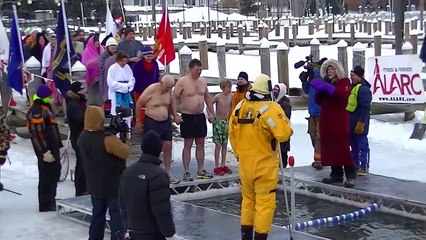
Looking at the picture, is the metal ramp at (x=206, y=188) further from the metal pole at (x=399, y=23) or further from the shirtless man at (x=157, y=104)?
the metal pole at (x=399, y=23)

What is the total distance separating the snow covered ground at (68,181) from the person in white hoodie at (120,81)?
58.6 inches

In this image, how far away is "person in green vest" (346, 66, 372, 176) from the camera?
32.3ft

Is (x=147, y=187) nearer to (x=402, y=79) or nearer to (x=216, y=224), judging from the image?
(x=216, y=224)

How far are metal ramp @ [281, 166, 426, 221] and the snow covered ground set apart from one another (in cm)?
119

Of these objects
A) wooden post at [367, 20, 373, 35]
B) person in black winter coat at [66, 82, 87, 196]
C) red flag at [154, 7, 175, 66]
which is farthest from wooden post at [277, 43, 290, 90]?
wooden post at [367, 20, 373, 35]

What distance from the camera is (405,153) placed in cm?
1274

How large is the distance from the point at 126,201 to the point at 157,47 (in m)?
7.50

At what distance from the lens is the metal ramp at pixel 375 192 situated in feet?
29.3

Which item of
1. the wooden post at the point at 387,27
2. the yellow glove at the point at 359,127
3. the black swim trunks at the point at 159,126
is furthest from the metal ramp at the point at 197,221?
the wooden post at the point at 387,27

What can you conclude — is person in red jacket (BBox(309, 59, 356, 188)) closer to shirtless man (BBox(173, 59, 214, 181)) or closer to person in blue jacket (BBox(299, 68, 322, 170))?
person in blue jacket (BBox(299, 68, 322, 170))

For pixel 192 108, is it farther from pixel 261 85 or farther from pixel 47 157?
pixel 261 85

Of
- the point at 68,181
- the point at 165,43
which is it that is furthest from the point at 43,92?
the point at 165,43

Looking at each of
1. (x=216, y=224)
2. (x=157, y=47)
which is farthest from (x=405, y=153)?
(x=216, y=224)

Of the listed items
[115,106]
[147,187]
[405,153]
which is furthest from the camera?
[405,153]
